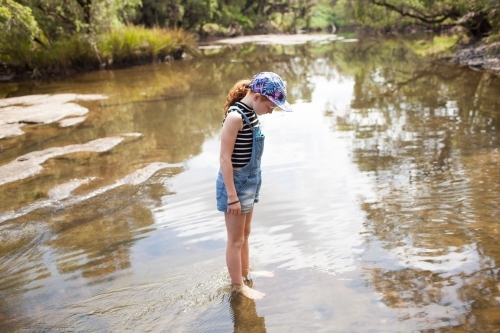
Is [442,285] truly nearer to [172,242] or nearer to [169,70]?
[172,242]

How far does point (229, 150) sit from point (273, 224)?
5.79 feet

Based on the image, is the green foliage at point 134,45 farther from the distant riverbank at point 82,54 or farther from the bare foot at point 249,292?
the bare foot at point 249,292

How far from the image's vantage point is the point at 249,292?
3.29 m

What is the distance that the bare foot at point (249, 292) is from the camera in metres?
3.26

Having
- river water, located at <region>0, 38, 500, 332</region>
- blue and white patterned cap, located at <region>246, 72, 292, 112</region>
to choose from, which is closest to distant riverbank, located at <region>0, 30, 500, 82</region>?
river water, located at <region>0, 38, 500, 332</region>

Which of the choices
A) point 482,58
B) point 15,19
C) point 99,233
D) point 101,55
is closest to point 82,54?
point 101,55

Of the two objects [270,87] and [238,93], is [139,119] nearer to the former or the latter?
[238,93]

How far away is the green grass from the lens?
16938 mm

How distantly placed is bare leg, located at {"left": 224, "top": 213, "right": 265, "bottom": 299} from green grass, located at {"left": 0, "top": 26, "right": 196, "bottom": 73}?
16.0 m

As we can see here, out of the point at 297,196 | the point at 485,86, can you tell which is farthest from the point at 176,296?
the point at 485,86

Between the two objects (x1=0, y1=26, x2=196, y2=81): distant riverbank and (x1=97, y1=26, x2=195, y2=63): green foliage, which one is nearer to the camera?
(x1=0, y1=26, x2=196, y2=81): distant riverbank

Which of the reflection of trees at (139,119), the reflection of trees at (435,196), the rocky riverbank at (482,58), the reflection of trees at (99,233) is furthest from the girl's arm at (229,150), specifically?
the rocky riverbank at (482,58)

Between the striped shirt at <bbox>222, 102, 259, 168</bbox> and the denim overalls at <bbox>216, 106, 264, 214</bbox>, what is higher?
the striped shirt at <bbox>222, 102, 259, 168</bbox>

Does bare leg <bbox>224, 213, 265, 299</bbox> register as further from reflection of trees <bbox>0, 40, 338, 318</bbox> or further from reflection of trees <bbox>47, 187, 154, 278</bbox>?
reflection of trees <bbox>47, 187, 154, 278</bbox>
